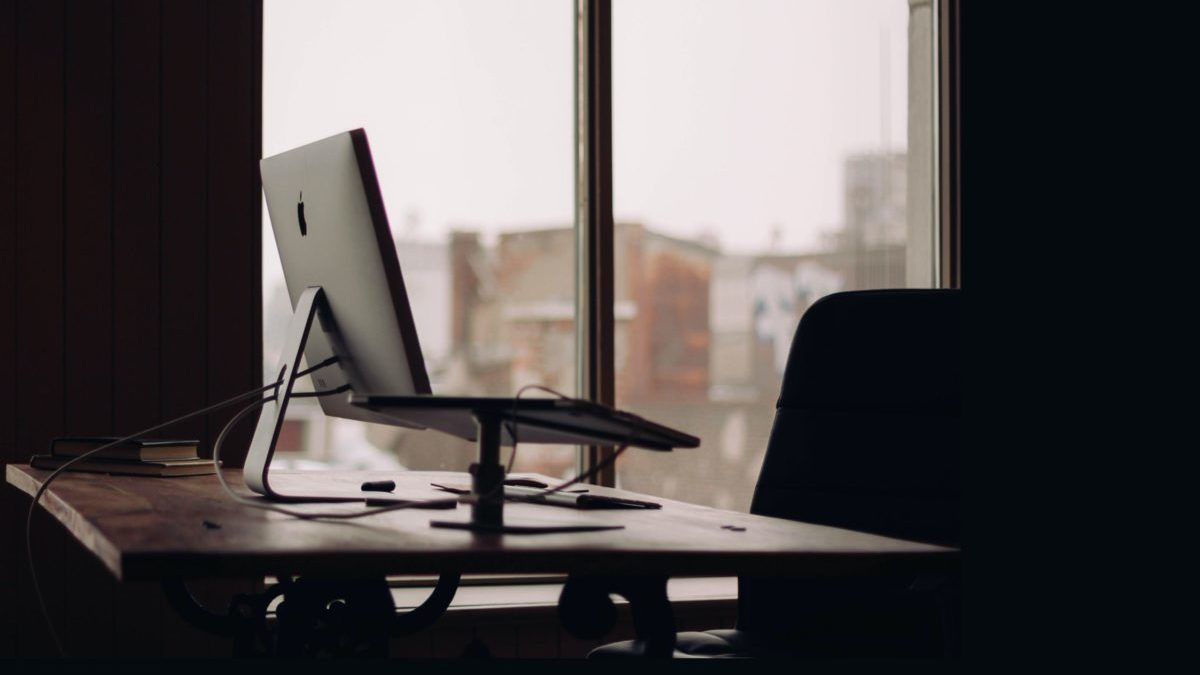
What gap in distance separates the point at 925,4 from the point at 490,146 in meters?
1.63

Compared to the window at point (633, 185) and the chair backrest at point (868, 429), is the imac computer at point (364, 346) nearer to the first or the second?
the chair backrest at point (868, 429)

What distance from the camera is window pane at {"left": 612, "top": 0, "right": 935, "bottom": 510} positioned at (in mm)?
3293

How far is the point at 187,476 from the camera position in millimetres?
1954

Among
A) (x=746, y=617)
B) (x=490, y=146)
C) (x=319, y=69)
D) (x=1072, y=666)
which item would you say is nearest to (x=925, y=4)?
(x=490, y=146)

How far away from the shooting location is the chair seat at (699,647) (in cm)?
151

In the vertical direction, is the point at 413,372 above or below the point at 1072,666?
above

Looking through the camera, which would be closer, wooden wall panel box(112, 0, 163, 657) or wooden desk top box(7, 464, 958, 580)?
wooden desk top box(7, 464, 958, 580)

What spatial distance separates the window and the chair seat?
4.39ft

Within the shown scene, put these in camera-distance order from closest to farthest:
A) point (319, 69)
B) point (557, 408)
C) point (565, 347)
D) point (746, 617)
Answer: point (557, 408), point (746, 617), point (319, 69), point (565, 347)

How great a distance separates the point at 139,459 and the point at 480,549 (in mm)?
1149

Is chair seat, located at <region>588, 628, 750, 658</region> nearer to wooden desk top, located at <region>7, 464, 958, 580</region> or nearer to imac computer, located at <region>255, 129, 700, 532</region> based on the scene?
wooden desk top, located at <region>7, 464, 958, 580</region>

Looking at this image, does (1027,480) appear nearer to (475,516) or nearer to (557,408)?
(557,408)

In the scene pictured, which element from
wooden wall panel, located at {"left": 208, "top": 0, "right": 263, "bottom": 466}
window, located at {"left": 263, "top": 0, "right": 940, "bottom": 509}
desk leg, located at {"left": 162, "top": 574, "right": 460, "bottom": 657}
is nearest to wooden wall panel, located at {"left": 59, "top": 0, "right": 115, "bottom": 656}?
wooden wall panel, located at {"left": 208, "top": 0, "right": 263, "bottom": 466}

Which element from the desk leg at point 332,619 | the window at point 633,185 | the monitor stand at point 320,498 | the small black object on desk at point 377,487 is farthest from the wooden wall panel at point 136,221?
the monitor stand at point 320,498
